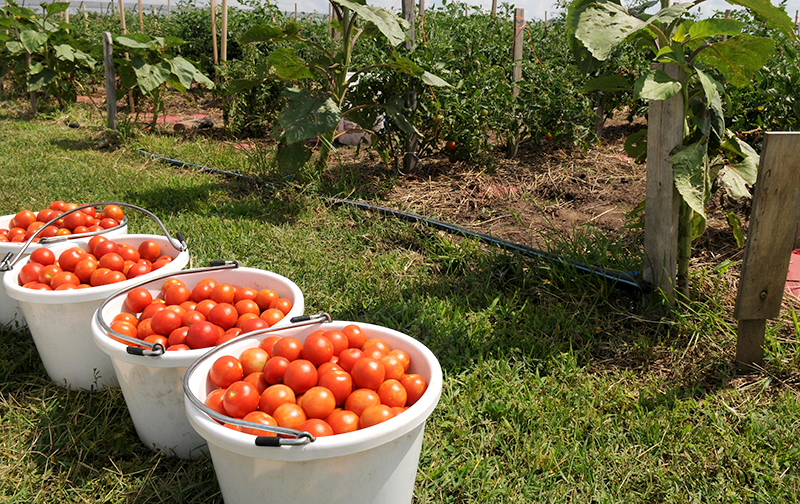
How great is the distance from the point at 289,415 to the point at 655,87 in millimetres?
1705

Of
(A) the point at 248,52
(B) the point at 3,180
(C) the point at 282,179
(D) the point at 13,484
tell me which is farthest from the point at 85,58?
→ (D) the point at 13,484

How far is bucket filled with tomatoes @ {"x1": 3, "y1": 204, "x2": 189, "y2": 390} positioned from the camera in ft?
6.77

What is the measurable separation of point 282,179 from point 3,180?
8.02ft

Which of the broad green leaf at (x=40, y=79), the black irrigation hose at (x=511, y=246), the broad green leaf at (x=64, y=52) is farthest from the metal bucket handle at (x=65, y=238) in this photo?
the broad green leaf at (x=40, y=79)

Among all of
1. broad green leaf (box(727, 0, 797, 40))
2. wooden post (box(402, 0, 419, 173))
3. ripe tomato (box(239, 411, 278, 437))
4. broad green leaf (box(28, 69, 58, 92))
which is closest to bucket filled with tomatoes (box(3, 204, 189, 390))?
ripe tomato (box(239, 411, 278, 437))

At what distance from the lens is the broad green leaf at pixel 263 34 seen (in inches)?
151

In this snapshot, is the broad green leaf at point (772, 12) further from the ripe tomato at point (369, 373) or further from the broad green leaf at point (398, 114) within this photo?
the broad green leaf at point (398, 114)

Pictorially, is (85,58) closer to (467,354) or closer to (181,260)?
(181,260)

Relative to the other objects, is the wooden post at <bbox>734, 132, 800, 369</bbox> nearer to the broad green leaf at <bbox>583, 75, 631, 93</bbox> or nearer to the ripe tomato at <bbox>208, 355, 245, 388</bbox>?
the broad green leaf at <bbox>583, 75, 631, 93</bbox>

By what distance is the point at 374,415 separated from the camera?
142 centimetres

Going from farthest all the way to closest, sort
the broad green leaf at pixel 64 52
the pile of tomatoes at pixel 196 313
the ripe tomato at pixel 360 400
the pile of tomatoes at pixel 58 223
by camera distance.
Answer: the broad green leaf at pixel 64 52 → the pile of tomatoes at pixel 58 223 → the pile of tomatoes at pixel 196 313 → the ripe tomato at pixel 360 400

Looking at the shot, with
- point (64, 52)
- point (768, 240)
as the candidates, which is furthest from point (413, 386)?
point (64, 52)

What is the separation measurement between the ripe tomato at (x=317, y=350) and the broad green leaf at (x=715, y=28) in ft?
5.75

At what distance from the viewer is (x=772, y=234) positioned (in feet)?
6.98
